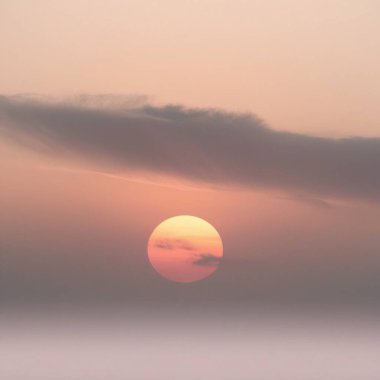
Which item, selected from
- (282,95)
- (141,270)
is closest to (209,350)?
(141,270)

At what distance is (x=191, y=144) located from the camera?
305 cm

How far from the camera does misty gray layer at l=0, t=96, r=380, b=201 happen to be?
3029mm

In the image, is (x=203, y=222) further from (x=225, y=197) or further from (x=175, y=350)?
(x=175, y=350)

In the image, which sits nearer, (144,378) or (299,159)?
(144,378)

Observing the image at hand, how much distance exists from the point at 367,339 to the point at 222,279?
0.75 metres

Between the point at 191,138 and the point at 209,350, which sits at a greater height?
the point at 191,138

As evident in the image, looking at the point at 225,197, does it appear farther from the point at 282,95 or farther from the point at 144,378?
the point at 144,378

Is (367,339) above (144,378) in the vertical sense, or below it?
above

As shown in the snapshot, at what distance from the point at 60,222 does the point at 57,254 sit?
15 cm

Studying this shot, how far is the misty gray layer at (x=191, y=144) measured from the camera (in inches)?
119

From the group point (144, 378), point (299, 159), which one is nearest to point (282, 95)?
point (299, 159)

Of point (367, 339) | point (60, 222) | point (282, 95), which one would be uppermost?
Answer: point (282, 95)

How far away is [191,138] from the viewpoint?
121 inches

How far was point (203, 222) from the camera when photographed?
3.04 m
